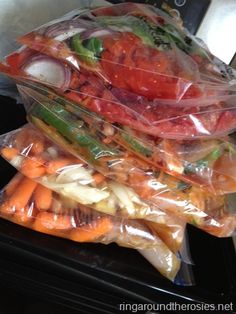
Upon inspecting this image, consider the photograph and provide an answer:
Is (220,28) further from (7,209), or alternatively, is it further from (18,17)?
(7,209)

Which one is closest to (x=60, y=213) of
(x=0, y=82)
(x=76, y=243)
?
(x=76, y=243)

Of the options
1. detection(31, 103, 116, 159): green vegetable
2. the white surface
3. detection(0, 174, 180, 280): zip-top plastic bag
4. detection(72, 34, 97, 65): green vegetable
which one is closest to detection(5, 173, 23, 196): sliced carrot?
detection(0, 174, 180, 280): zip-top plastic bag

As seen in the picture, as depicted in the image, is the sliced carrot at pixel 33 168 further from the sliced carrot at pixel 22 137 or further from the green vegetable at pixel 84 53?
the green vegetable at pixel 84 53

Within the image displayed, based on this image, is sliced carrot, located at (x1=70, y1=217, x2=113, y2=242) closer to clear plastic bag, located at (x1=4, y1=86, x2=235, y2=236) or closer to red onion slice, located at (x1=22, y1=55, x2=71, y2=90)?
clear plastic bag, located at (x1=4, y1=86, x2=235, y2=236)

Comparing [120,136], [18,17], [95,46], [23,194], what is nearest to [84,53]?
[95,46]

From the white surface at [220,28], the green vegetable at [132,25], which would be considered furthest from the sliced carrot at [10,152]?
the white surface at [220,28]

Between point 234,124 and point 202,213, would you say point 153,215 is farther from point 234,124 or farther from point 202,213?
point 234,124
